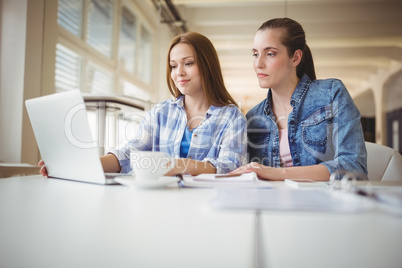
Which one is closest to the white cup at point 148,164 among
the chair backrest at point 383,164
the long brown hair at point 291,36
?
the long brown hair at point 291,36

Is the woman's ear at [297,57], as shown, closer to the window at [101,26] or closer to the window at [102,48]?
the window at [102,48]

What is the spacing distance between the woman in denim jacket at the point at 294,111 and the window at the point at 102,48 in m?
2.05

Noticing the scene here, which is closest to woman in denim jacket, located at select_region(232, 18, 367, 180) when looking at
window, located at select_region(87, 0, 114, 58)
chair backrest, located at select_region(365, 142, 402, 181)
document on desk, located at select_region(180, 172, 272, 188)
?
chair backrest, located at select_region(365, 142, 402, 181)

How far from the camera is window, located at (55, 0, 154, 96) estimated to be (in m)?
2.92

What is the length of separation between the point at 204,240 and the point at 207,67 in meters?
1.18

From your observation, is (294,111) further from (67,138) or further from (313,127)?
(67,138)

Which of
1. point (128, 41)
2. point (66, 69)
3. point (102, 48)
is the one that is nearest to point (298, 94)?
point (66, 69)

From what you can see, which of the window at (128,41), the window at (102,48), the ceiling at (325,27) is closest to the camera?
the window at (102,48)

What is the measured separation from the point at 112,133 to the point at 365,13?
14.8 feet

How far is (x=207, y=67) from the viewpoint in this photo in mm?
1430

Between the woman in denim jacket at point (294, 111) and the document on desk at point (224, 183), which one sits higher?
the woman in denim jacket at point (294, 111)

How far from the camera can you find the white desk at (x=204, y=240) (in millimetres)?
311

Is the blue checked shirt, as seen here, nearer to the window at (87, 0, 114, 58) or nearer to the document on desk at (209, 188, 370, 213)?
the document on desk at (209, 188, 370, 213)

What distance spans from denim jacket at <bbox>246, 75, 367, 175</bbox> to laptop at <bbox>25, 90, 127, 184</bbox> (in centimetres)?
83
